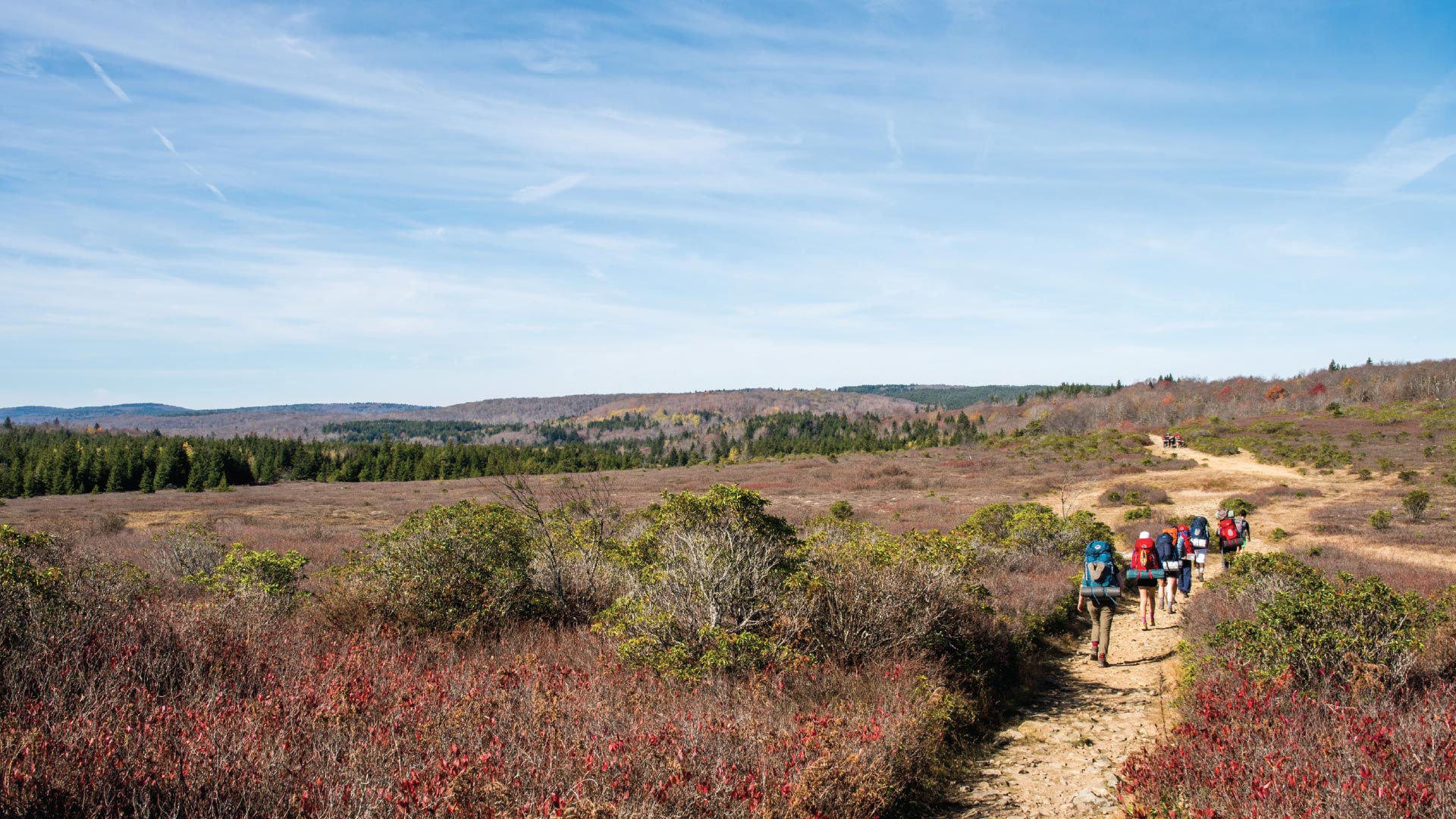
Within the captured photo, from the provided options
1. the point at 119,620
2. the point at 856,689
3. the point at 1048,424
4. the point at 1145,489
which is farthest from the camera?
the point at 1048,424

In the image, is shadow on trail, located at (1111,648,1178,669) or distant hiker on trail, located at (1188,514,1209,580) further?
distant hiker on trail, located at (1188,514,1209,580)

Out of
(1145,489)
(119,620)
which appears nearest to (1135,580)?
(119,620)

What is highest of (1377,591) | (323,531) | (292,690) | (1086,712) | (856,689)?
(1377,591)

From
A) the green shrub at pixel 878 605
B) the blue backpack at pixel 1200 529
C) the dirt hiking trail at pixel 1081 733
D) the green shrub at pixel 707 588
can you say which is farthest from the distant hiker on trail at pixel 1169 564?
the green shrub at pixel 707 588

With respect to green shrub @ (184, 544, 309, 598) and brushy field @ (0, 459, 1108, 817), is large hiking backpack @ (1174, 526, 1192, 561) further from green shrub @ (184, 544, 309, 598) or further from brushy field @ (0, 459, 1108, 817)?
green shrub @ (184, 544, 309, 598)

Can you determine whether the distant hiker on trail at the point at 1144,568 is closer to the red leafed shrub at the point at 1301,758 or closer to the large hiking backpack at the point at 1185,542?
the large hiking backpack at the point at 1185,542

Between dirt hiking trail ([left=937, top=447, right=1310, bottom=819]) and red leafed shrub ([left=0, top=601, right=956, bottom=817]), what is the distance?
62cm

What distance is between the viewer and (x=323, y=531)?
98.1ft

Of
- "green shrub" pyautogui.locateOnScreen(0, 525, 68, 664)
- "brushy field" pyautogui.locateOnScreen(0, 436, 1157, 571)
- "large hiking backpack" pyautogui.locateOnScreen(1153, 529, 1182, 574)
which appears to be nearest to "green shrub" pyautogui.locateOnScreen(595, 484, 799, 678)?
"green shrub" pyautogui.locateOnScreen(0, 525, 68, 664)

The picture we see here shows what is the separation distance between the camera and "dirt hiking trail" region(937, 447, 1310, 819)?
5.46m

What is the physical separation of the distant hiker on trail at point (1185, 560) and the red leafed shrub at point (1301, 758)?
650 centimetres

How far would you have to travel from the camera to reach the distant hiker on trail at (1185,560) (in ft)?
39.3

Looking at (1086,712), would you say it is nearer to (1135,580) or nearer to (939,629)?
(939,629)

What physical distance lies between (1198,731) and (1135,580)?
5946 mm
